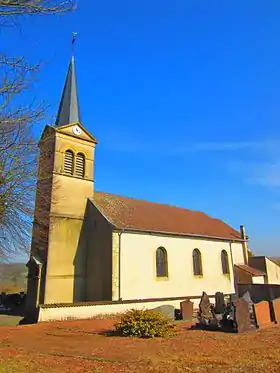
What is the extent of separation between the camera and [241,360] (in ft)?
26.2

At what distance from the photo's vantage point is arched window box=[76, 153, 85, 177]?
23.9 meters

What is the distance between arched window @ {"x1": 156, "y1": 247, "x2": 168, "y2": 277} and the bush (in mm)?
10022

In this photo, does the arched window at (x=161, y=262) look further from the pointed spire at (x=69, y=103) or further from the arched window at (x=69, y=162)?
the pointed spire at (x=69, y=103)

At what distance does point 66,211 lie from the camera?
22.3 metres

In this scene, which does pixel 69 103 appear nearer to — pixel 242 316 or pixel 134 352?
pixel 242 316

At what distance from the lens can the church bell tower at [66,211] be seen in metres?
20.5

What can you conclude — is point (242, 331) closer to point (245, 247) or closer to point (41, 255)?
point (41, 255)

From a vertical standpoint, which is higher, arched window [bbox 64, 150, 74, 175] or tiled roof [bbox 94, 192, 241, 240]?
arched window [bbox 64, 150, 74, 175]

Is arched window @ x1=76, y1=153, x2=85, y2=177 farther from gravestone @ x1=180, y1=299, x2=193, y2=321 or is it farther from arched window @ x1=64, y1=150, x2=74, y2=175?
gravestone @ x1=180, y1=299, x2=193, y2=321

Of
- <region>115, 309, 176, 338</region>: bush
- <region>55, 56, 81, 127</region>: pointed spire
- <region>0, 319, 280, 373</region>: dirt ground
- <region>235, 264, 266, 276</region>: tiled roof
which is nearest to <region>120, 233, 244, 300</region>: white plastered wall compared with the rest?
<region>235, 264, 266, 276</region>: tiled roof

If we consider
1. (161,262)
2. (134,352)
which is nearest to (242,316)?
(134,352)

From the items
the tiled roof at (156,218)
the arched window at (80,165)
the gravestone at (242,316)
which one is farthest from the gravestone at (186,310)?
the arched window at (80,165)

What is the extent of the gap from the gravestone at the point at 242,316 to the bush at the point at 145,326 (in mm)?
2689

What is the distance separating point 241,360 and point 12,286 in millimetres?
48813
